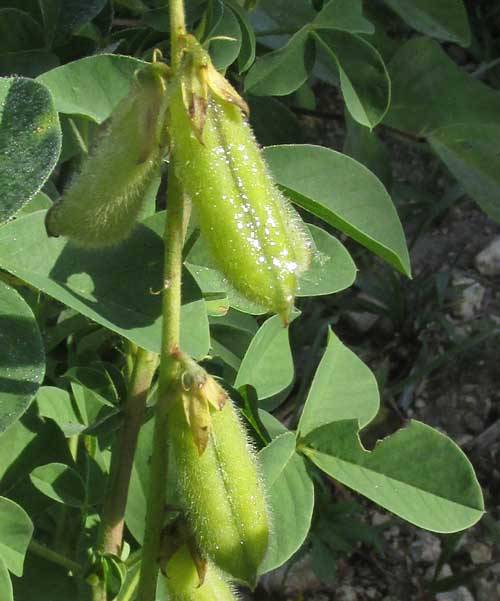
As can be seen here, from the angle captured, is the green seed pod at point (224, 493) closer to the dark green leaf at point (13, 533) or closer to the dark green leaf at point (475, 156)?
the dark green leaf at point (13, 533)

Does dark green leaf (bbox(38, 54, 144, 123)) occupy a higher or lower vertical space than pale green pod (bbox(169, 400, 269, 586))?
higher

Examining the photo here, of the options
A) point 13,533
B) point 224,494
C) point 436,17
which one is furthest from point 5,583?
point 436,17

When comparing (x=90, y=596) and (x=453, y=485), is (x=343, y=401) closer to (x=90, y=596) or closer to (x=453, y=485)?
(x=453, y=485)

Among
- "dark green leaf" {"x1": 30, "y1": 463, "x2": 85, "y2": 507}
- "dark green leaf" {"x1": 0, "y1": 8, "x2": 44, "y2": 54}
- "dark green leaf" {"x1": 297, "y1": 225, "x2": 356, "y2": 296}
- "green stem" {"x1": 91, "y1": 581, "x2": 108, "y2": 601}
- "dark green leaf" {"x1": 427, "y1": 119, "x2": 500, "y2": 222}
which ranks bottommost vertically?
"green stem" {"x1": 91, "y1": 581, "x2": 108, "y2": 601}

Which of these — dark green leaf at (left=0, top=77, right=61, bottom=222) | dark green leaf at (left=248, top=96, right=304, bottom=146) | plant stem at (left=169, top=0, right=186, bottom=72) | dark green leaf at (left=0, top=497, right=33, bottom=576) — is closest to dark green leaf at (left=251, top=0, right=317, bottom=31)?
dark green leaf at (left=248, top=96, right=304, bottom=146)

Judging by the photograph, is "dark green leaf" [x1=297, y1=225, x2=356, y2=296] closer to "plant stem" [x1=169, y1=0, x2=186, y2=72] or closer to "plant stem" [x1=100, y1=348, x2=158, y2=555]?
"plant stem" [x1=100, y1=348, x2=158, y2=555]

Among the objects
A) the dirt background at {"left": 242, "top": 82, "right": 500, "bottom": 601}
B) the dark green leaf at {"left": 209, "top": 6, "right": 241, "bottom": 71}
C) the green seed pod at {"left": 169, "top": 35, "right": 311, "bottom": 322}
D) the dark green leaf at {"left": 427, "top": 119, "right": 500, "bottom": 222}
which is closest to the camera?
the green seed pod at {"left": 169, "top": 35, "right": 311, "bottom": 322}

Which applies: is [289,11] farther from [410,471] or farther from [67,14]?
[410,471]
